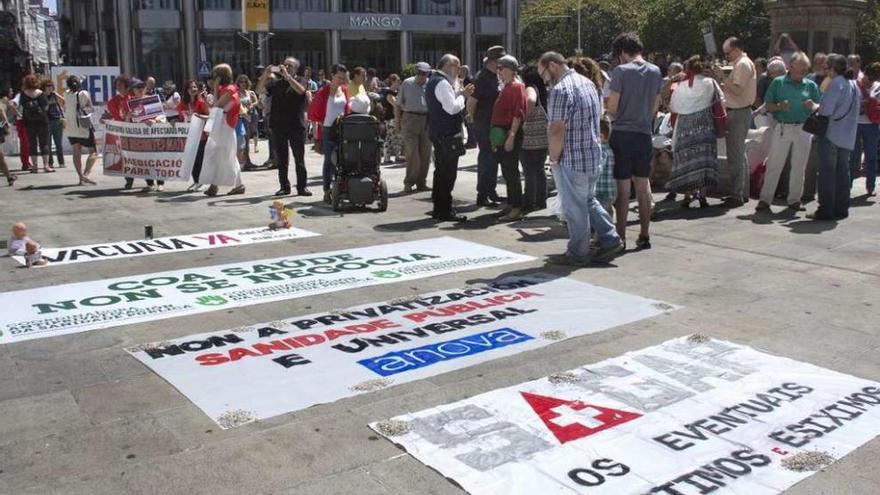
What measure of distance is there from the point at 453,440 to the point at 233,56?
50133 mm

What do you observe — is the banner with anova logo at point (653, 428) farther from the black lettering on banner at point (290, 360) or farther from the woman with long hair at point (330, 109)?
the woman with long hair at point (330, 109)

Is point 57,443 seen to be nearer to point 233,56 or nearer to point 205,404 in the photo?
point 205,404

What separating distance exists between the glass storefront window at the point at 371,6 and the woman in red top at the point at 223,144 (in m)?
43.1

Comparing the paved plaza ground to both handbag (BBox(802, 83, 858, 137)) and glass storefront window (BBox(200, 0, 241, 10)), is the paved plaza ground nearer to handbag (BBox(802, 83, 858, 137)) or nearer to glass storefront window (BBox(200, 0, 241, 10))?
handbag (BBox(802, 83, 858, 137))

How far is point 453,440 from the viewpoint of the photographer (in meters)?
4.05

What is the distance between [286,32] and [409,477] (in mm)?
51516

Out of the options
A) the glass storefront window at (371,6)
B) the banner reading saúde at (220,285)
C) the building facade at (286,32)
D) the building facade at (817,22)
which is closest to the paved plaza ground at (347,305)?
the banner reading saúde at (220,285)

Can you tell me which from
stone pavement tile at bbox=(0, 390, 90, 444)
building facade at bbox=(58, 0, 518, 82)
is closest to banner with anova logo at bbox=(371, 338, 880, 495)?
stone pavement tile at bbox=(0, 390, 90, 444)

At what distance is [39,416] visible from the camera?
4.41 meters

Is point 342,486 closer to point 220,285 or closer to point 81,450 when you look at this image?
point 81,450

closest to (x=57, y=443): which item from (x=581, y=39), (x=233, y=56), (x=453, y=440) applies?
(x=453, y=440)

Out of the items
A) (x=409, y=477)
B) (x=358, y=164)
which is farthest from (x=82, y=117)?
(x=409, y=477)

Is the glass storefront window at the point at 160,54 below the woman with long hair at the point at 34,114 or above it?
above

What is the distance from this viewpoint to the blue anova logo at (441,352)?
5082 mm
